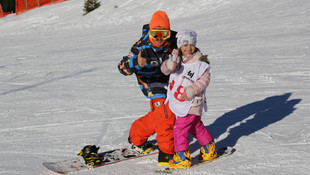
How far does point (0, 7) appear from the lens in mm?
25953

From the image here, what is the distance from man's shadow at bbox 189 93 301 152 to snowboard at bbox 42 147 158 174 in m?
0.70

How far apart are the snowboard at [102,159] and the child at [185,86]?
0.69 metres

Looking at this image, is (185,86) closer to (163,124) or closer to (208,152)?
(163,124)

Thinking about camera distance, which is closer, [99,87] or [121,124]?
[121,124]

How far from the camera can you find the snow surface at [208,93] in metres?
4.14

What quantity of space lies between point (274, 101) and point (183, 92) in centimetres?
300

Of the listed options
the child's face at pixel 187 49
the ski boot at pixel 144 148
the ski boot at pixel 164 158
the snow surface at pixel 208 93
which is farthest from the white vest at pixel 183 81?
the ski boot at pixel 144 148

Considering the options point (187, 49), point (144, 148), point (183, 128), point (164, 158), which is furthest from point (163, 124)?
point (187, 49)

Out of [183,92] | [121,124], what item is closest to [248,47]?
[121,124]

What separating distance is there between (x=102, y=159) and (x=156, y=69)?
3.93ft

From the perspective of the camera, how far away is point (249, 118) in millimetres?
5242

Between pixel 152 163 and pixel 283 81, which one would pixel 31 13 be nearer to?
pixel 283 81

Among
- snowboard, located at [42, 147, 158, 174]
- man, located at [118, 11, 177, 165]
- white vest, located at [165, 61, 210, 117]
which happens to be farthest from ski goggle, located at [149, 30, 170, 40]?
snowboard, located at [42, 147, 158, 174]

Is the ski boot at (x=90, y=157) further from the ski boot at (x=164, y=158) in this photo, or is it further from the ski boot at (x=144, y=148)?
the ski boot at (x=164, y=158)
